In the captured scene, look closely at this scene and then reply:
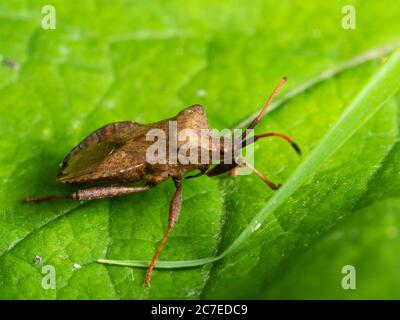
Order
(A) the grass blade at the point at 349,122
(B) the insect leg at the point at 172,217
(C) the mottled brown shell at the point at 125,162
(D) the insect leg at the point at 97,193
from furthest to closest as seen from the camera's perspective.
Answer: (C) the mottled brown shell at the point at 125,162 → (D) the insect leg at the point at 97,193 → (B) the insect leg at the point at 172,217 → (A) the grass blade at the point at 349,122

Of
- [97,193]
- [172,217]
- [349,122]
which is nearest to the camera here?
[349,122]

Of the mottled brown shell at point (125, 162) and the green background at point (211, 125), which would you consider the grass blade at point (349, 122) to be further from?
the mottled brown shell at point (125, 162)

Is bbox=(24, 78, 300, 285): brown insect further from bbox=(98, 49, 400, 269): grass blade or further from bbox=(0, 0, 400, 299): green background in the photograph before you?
bbox=(98, 49, 400, 269): grass blade

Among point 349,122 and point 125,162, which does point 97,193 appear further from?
point 349,122

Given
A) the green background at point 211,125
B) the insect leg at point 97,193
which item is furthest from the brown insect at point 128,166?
the green background at point 211,125

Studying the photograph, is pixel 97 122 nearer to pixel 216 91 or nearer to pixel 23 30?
pixel 216 91

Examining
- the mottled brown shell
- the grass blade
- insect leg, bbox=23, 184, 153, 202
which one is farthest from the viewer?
the mottled brown shell

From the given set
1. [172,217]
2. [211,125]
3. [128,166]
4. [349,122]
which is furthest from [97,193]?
[349,122]

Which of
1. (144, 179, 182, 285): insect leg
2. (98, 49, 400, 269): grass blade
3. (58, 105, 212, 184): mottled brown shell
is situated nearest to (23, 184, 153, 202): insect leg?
(58, 105, 212, 184): mottled brown shell
